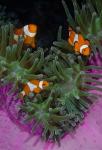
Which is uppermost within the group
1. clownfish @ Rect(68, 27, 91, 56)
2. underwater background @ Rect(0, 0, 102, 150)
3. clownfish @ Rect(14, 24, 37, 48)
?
clownfish @ Rect(14, 24, 37, 48)

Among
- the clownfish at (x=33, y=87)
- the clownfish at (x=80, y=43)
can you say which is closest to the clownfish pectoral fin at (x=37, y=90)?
the clownfish at (x=33, y=87)

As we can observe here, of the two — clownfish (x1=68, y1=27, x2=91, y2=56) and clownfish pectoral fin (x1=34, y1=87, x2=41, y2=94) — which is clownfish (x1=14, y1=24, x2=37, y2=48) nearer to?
clownfish (x1=68, y1=27, x2=91, y2=56)

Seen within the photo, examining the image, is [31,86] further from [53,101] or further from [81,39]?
[81,39]

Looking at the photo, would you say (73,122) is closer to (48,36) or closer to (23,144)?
(23,144)

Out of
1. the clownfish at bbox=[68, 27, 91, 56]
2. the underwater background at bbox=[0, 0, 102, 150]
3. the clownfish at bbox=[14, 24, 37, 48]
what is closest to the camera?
the underwater background at bbox=[0, 0, 102, 150]

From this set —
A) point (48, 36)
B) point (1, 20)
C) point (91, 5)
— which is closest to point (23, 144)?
point (91, 5)

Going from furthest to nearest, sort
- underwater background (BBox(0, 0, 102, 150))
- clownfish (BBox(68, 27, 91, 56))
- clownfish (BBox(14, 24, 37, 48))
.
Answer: clownfish (BBox(14, 24, 37, 48)) < clownfish (BBox(68, 27, 91, 56)) < underwater background (BBox(0, 0, 102, 150))

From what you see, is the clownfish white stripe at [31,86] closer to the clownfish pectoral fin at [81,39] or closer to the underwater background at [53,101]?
the underwater background at [53,101]

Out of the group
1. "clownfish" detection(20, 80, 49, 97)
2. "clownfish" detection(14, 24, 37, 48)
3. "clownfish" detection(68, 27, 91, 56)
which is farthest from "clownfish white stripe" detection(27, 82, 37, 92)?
"clownfish" detection(14, 24, 37, 48)
